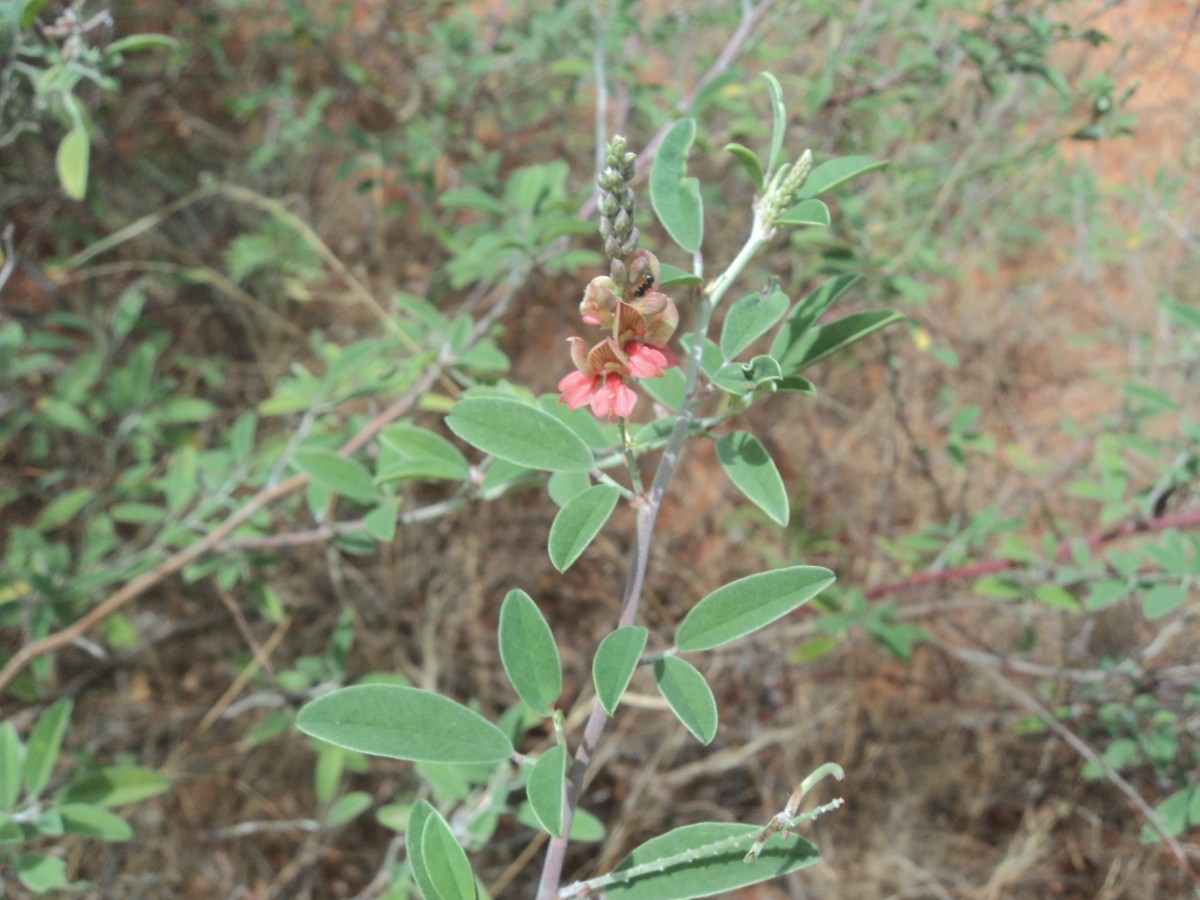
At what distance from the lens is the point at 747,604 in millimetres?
976

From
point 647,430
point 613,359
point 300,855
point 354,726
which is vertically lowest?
point 300,855

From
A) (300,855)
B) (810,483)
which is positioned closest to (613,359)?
(300,855)

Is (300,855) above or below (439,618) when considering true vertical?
below

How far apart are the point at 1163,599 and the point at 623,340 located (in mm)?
1369

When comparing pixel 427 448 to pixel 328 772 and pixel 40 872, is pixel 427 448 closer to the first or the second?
pixel 40 872

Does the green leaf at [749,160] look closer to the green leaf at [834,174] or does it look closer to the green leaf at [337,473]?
the green leaf at [834,174]

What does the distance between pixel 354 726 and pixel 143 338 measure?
8.89ft

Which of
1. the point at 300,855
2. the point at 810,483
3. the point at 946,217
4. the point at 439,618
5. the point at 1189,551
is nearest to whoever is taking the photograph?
the point at 1189,551

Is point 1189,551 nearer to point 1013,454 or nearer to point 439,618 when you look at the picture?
point 1013,454

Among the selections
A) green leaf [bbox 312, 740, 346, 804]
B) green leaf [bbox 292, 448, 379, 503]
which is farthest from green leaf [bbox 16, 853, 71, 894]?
green leaf [bbox 292, 448, 379, 503]

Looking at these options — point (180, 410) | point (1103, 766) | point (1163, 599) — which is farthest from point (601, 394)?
point (180, 410)

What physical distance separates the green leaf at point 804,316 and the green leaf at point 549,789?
0.50 metres

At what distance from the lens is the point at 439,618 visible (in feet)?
9.23

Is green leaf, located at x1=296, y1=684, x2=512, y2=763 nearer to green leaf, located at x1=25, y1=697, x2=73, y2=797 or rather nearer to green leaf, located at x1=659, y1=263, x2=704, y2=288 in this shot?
green leaf, located at x1=659, y1=263, x2=704, y2=288
